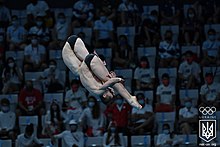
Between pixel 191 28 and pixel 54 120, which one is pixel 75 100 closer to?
pixel 54 120

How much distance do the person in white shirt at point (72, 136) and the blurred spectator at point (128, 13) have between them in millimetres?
4384

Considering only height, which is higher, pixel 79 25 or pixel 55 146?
pixel 79 25

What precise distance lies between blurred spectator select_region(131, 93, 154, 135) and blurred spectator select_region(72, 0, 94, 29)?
12.5 feet

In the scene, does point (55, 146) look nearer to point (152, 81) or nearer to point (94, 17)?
point (152, 81)

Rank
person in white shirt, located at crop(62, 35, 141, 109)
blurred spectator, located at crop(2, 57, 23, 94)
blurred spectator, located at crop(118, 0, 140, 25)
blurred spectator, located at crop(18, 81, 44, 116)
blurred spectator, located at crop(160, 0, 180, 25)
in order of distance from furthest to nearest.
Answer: blurred spectator, located at crop(118, 0, 140, 25) → blurred spectator, located at crop(160, 0, 180, 25) → blurred spectator, located at crop(2, 57, 23, 94) → blurred spectator, located at crop(18, 81, 44, 116) → person in white shirt, located at crop(62, 35, 141, 109)

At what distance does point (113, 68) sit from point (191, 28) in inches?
96.9

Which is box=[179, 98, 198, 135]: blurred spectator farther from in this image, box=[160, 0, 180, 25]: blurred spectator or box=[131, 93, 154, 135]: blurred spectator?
box=[160, 0, 180, 25]: blurred spectator

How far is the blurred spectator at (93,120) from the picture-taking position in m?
21.0

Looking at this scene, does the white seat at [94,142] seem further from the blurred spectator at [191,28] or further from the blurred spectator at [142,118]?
the blurred spectator at [191,28]

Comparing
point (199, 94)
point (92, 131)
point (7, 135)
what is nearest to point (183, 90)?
point (199, 94)

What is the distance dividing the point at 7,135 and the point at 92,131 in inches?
82.8

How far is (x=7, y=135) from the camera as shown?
21375mm

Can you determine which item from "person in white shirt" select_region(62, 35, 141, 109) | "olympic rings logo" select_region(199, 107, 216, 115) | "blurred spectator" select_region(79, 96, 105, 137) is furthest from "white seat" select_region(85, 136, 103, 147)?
"person in white shirt" select_region(62, 35, 141, 109)

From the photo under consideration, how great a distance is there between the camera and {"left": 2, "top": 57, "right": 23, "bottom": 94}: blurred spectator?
891 inches
